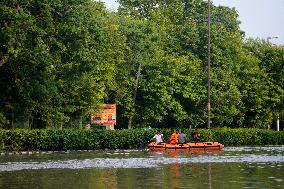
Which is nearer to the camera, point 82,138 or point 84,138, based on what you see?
point 82,138

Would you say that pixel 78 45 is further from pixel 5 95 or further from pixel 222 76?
pixel 222 76

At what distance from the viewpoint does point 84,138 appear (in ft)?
180

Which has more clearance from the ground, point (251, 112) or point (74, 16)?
point (74, 16)

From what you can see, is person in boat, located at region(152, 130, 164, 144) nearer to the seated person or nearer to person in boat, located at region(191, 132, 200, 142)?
the seated person

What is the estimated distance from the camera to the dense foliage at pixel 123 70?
5116 cm

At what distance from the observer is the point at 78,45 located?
173ft

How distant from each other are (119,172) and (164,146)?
23837 millimetres

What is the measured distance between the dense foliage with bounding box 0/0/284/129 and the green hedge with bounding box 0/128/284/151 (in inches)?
93.1

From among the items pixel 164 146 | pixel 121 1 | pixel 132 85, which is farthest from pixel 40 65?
pixel 121 1

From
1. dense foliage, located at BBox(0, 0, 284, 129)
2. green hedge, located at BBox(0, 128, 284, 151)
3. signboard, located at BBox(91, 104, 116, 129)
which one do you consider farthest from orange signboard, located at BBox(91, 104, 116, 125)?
green hedge, located at BBox(0, 128, 284, 151)

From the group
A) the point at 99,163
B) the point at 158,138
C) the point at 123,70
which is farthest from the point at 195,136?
the point at 99,163

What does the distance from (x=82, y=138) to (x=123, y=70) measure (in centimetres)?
1326

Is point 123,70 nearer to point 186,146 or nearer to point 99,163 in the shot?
point 186,146

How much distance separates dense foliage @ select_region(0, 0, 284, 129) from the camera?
51156 mm
